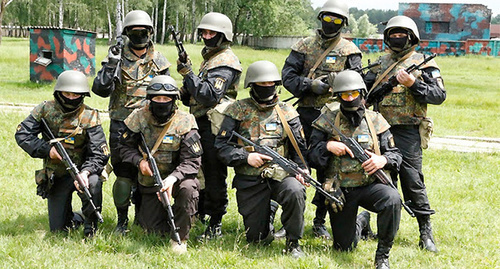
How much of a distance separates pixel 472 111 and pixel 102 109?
37.8 feet

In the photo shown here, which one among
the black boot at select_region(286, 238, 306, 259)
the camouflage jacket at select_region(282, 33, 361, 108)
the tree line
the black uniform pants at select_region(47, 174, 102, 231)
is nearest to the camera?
the black boot at select_region(286, 238, 306, 259)

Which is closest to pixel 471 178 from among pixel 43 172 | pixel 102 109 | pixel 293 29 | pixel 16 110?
pixel 43 172

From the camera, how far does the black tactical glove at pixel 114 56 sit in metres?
6.16

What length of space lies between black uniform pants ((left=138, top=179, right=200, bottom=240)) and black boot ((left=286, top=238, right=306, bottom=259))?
104 cm

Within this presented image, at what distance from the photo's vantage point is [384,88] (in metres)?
6.41

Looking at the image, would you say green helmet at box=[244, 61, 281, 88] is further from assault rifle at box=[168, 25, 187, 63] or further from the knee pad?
the knee pad

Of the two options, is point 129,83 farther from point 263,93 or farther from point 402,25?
point 402,25

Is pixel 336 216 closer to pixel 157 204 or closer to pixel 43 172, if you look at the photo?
pixel 157 204

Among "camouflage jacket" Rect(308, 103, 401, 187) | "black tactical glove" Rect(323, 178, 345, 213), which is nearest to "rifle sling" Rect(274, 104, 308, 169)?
"camouflage jacket" Rect(308, 103, 401, 187)

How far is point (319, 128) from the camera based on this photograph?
6027 mm

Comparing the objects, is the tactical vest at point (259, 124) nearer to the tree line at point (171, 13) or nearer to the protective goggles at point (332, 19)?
the protective goggles at point (332, 19)

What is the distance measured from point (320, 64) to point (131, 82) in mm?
2163

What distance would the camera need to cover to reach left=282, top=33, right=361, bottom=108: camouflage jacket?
6621mm

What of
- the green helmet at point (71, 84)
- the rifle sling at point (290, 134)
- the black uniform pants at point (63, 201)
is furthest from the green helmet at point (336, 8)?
the black uniform pants at point (63, 201)
